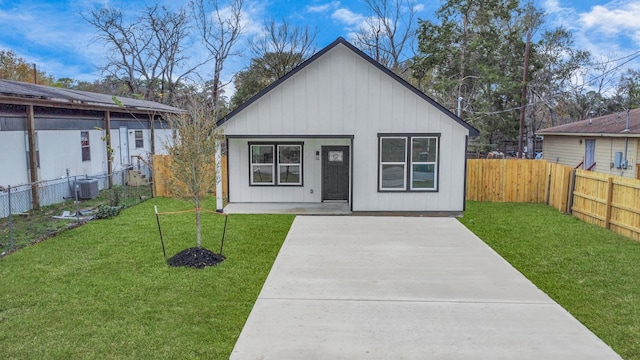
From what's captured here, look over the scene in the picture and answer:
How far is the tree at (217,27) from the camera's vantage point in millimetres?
35906

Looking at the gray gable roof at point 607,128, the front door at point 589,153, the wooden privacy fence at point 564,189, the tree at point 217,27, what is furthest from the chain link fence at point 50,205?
the tree at point 217,27

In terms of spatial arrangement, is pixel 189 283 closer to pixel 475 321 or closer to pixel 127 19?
pixel 475 321

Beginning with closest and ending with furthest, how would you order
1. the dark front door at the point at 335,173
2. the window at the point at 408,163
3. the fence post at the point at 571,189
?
the window at the point at 408,163
the fence post at the point at 571,189
the dark front door at the point at 335,173

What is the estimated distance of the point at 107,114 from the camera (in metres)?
18.2

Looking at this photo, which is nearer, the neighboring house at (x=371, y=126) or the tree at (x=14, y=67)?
the neighboring house at (x=371, y=126)

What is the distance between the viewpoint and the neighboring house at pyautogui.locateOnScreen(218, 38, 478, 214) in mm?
12445

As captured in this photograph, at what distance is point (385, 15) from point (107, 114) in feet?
76.1

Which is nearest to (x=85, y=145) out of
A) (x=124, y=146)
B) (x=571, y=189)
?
(x=124, y=146)

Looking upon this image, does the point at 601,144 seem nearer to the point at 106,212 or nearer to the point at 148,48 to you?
the point at 106,212

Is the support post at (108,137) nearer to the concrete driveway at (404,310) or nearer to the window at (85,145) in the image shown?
the window at (85,145)

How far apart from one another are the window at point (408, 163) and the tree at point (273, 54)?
2497 cm

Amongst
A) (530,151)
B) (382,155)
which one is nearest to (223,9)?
(530,151)

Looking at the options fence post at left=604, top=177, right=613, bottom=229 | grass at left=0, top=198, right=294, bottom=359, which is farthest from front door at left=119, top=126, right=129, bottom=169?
fence post at left=604, top=177, right=613, bottom=229

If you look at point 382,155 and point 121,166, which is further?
point 121,166
